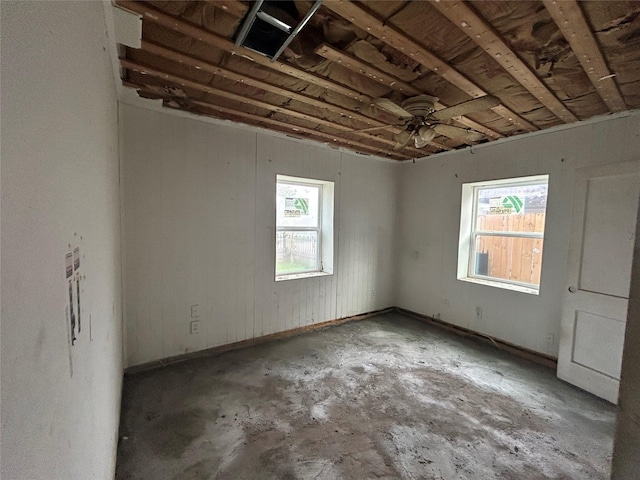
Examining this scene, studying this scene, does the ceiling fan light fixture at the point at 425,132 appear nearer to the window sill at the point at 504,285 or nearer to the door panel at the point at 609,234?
the door panel at the point at 609,234

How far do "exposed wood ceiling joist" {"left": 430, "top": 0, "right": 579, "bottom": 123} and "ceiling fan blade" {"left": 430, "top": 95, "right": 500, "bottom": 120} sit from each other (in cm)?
21

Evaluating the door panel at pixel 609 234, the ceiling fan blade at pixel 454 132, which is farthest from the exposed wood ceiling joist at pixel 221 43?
the door panel at pixel 609 234

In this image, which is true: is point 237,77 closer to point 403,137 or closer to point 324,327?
point 403,137

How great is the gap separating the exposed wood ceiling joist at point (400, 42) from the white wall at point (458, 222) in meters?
1.43

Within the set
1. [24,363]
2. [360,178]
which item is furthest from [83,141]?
[360,178]

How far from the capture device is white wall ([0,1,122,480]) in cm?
37

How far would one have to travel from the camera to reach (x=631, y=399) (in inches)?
25.9

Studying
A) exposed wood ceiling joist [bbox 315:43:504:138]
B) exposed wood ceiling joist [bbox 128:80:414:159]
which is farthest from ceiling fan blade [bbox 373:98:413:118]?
exposed wood ceiling joist [bbox 128:80:414:159]

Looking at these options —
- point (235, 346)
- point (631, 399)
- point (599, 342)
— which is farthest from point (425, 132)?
point (235, 346)

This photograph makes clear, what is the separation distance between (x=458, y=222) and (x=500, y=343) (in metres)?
1.57

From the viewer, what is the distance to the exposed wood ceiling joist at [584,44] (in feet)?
4.28

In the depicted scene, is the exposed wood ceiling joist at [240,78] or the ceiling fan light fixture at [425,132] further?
the ceiling fan light fixture at [425,132]

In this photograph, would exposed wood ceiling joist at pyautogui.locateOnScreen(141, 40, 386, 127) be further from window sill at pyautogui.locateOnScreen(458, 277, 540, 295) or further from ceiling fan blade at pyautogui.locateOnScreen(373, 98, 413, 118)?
window sill at pyautogui.locateOnScreen(458, 277, 540, 295)

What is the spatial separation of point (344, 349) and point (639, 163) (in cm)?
311
